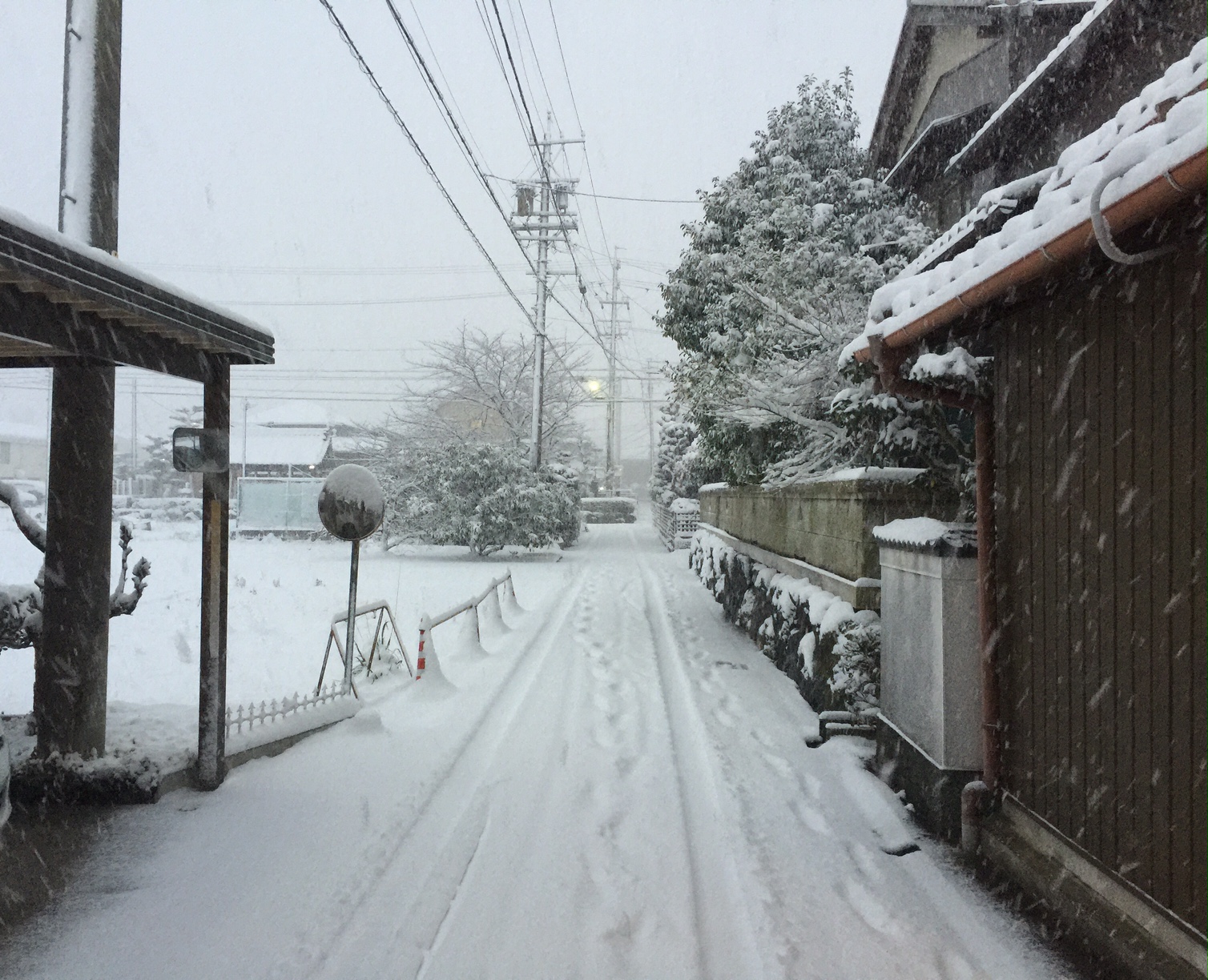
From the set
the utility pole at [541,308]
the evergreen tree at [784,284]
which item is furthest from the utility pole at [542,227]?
the evergreen tree at [784,284]

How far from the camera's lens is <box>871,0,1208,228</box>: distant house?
285 inches

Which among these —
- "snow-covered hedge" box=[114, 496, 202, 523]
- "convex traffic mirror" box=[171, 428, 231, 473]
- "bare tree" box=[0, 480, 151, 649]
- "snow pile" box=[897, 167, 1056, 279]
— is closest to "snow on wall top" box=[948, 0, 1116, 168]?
"snow pile" box=[897, 167, 1056, 279]

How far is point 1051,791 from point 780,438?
706cm

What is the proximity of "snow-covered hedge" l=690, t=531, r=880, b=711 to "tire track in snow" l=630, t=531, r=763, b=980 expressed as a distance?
1.09 meters

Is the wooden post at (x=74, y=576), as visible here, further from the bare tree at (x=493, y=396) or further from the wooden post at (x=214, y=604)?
the bare tree at (x=493, y=396)

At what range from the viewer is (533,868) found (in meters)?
3.70

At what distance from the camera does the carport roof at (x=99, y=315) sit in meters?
2.84

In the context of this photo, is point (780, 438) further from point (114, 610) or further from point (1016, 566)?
point (114, 610)

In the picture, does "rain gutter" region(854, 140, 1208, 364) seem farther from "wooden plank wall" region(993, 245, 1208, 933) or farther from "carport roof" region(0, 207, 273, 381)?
"carport roof" region(0, 207, 273, 381)

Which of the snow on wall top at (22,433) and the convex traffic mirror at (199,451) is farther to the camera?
the snow on wall top at (22,433)

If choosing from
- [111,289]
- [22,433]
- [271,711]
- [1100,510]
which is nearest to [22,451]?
[22,433]

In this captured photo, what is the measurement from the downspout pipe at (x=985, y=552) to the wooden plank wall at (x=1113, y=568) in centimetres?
7

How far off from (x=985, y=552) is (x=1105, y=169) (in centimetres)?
214

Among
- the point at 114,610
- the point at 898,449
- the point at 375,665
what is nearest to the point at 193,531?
the point at 375,665
